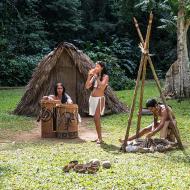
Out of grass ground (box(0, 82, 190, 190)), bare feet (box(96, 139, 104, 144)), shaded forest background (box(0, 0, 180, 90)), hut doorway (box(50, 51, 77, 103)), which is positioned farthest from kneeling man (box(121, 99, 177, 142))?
Result: shaded forest background (box(0, 0, 180, 90))

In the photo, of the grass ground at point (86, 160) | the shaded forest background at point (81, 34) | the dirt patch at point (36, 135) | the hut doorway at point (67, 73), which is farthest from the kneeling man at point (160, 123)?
the shaded forest background at point (81, 34)

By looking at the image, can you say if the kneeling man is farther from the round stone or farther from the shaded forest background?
the shaded forest background

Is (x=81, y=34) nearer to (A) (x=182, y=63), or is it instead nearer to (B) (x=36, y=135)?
(A) (x=182, y=63)

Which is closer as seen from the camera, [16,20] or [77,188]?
[77,188]

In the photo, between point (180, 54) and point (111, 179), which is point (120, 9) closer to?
point (180, 54)

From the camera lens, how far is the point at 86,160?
781 centimetres

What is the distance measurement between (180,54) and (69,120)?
8409 millimetres

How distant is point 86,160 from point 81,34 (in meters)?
23.8

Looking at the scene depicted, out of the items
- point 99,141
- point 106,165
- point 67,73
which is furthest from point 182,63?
point 106,165

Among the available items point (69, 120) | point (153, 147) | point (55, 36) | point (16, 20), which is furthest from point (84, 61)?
point (55, 36)

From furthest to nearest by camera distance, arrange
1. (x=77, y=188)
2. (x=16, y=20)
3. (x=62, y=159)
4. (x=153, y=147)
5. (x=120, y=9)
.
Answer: (x=120, y=9), (x=16, y=20), (x=153, y=147), (x=62, y=159), (x=77, y=188)

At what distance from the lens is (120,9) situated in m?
29.8

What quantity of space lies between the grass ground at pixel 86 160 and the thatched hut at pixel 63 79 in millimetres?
2873

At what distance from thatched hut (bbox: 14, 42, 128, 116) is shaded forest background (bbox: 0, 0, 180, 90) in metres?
8.51
